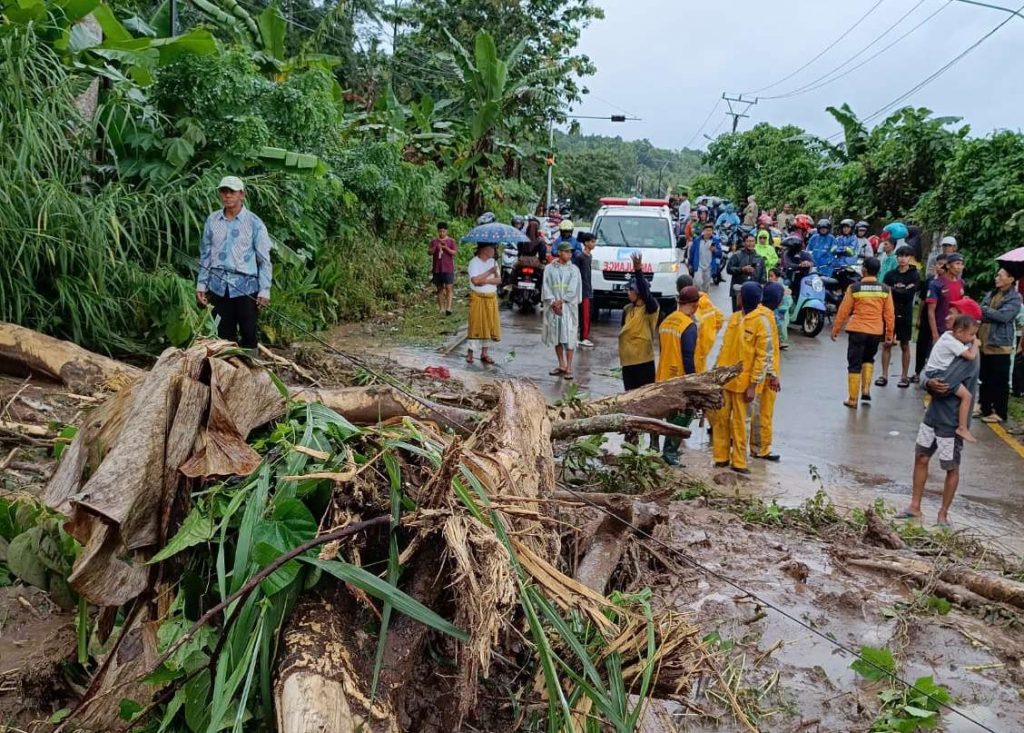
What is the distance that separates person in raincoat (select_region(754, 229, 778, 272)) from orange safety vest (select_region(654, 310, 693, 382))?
6.95 m

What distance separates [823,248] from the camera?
16344 millimetres

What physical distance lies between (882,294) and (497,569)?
894 centimetres

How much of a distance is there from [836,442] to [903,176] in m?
14.6

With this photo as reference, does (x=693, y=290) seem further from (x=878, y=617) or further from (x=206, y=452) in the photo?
(x=206, y=452)

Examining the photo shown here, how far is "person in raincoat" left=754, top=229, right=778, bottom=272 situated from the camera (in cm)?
1421

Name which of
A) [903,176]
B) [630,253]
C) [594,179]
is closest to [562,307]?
[630,253]

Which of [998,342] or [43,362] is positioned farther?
[998,342]

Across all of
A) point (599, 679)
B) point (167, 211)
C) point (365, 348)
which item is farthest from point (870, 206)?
point (599, 679)

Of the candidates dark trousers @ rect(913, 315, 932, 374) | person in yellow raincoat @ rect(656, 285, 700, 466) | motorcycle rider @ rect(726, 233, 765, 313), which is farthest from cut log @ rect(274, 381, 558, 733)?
motorcycle rider @ rect(726, 233, 765, 313)

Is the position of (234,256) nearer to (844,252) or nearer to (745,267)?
(745,267)

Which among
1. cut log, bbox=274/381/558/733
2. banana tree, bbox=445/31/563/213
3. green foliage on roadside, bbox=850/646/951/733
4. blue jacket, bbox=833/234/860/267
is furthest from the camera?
banana tree, bbox=445/31/563/213

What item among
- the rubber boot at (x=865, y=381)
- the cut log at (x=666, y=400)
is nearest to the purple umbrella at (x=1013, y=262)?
the rubber boot at (x=865, y=381)

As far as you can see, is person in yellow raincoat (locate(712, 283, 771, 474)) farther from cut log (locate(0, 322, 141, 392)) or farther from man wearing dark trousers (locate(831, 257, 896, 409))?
cut log (locate(0, 322, 141, 392))

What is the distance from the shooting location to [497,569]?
233 cm
